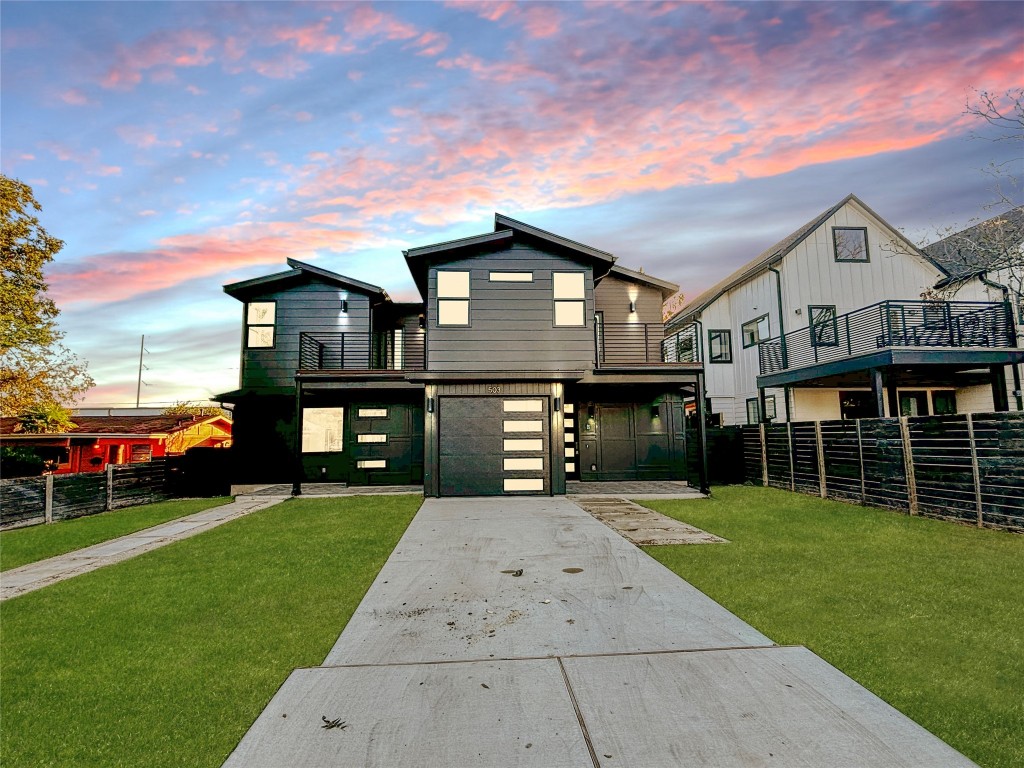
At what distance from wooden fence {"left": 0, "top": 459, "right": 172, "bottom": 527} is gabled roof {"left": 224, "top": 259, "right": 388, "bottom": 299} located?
6078 millimetres

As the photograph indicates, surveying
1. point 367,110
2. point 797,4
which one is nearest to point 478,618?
point 367,110

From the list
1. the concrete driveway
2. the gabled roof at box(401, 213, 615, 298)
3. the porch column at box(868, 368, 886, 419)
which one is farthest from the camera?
the porch column at box(868, 368, 886, 419)

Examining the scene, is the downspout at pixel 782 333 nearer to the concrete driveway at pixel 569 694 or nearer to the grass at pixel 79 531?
the concrete driveway at pixel 569 694

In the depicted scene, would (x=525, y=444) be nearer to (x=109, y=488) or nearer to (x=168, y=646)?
(x=168, y=646)

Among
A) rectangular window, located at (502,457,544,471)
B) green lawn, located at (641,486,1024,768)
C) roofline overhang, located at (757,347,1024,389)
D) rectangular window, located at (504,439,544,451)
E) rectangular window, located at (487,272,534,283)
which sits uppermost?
rectangular window, located at (487,272,534,283)

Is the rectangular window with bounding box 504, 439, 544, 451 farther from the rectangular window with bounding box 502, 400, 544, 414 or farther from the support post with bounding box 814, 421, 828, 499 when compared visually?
the support post with bounding box 814, 421, 828, 499

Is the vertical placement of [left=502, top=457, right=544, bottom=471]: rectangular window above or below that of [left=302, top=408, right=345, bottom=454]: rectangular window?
below

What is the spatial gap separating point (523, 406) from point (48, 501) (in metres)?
10.7

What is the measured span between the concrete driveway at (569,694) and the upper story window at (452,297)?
28.7 feet

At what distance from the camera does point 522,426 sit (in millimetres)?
11953

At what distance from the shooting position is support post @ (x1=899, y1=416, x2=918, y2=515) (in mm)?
9000

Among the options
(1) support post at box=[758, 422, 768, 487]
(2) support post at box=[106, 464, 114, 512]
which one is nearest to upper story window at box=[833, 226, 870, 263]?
(1) support post at box=[758, 422, 768, 487]

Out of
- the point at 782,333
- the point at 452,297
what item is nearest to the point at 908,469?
the point at 782,333

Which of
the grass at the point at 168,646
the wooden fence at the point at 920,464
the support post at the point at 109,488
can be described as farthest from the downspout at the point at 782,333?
the support post at the point at 109,488
